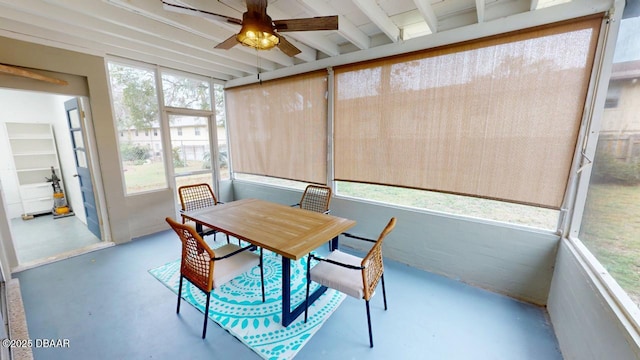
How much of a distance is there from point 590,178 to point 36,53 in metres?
5.30

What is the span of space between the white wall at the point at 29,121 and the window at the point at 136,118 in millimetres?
1412

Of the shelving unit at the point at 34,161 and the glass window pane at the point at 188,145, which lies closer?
the glass window pane at the point at 188,145

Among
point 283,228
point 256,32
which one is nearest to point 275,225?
point 283,228

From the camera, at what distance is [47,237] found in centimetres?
347

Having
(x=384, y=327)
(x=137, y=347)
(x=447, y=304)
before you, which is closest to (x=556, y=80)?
(x=447, y=304)

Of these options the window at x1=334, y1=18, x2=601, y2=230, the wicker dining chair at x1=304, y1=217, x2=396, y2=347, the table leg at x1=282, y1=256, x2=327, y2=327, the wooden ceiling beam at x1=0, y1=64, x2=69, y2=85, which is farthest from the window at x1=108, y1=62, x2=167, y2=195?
the wicker dining chair at x1=304, y1=217, x2=396, y2=347

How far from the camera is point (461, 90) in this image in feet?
7.14

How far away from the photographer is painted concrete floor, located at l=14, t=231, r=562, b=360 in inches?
63.5

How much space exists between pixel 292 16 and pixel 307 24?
2.74 feet

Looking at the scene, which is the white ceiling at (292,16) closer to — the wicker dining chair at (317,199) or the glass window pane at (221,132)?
the glass window pane at (221,132)

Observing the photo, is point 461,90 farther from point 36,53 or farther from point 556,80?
point 36,53

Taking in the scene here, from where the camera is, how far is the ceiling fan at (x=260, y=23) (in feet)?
4.74

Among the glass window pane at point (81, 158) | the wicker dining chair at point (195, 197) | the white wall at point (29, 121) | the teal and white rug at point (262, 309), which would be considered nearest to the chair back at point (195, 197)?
the wicker dining chair at point (195, 197)

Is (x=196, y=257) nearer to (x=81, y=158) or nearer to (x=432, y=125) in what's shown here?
(x=432, y=125)
